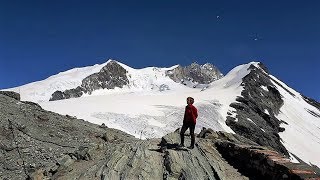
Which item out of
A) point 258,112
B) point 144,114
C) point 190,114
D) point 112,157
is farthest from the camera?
point 258,112

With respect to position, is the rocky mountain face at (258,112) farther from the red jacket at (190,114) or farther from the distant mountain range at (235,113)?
the red jacket at (190,114)

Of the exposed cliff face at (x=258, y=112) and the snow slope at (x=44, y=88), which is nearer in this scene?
the exposed cliff face at (x=258, y=112)

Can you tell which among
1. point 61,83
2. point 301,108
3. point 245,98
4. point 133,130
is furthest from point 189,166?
point 61,83

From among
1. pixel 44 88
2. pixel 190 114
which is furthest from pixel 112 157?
pixel 44 88

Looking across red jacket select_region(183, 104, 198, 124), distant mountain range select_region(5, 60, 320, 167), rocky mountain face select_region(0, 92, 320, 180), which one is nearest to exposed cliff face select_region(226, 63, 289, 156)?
distant mountain range select_region(5, 60, 320, 167)

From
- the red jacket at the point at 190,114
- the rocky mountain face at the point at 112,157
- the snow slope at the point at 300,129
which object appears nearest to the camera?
the rocky mountain face at the point at 112,157

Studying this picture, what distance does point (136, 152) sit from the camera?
19.2m

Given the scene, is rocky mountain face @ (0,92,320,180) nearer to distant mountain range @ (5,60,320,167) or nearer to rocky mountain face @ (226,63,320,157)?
distant mountain range @ (5,60,320,167)

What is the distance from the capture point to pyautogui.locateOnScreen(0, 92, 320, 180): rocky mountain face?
1623 centimetres

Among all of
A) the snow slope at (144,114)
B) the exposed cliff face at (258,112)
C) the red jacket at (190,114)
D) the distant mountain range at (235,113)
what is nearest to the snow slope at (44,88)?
the distant mountain range at (235,113)

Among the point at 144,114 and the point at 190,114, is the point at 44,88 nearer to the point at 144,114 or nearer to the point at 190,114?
the point at 144,114

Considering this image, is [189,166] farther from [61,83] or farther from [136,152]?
[61,83]

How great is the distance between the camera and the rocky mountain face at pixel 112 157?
639 inches

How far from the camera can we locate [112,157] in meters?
18.6
